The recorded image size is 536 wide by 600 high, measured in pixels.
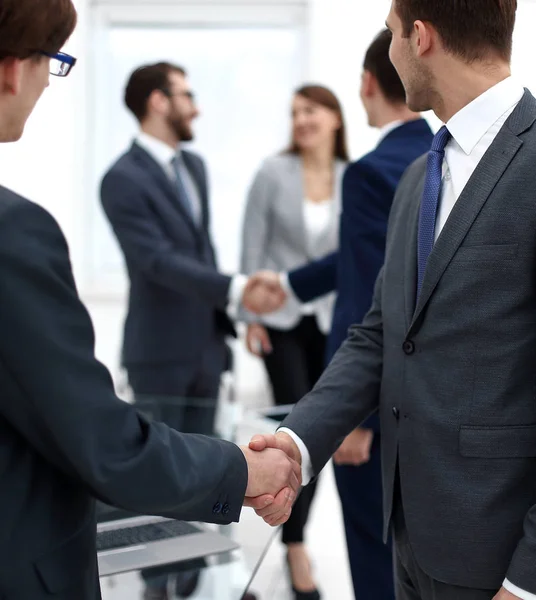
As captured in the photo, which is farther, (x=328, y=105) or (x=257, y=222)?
(x=328, y=105)

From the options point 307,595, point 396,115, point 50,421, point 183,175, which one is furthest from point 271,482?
point 183,175

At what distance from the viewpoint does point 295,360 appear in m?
3.53

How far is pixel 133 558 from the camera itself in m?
1.54

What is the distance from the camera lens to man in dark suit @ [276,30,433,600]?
2.19m

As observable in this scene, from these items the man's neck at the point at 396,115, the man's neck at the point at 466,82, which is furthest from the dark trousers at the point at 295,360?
the man's neck at the point at 466,82

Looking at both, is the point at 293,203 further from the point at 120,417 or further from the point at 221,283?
the point at 120,417

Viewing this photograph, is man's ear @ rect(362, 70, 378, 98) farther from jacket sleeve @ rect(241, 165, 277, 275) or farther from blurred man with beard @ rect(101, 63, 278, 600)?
Answer: jacket sleeve @ rect(241, 165, 277, 275)

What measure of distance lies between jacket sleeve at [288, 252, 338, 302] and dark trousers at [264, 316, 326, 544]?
326 mm

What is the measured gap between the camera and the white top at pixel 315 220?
143 inches

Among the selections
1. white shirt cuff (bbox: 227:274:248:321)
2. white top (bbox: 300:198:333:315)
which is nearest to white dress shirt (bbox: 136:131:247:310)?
white shirt cuff (bbox: 227:274:248:321)

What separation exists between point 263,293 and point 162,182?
0.62 meters

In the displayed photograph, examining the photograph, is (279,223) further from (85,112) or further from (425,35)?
(85,112)

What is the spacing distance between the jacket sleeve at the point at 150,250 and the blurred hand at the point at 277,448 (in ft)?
5.79

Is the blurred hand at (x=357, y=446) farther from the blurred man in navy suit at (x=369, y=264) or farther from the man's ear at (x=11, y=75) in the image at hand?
the man's ear at (x=11, y=75)
